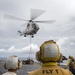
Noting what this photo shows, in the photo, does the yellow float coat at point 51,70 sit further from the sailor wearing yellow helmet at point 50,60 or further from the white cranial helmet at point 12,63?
the white cranial helmet at point 12,63

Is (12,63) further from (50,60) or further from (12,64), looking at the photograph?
(50,60)

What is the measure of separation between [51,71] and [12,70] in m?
1.65

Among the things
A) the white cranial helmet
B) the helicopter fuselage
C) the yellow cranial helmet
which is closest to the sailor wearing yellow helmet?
the yellow cranial helmet

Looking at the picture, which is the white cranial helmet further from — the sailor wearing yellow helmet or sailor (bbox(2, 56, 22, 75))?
the sailor wearing yellow helmet

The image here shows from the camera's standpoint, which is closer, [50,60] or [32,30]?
[50,60]

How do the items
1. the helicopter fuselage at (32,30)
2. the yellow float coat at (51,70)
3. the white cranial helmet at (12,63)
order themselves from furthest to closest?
1. the helicopter fuselage at (32,30)
2. the white cranial helmet at (12,63)
3. the yellow float coat at (51,70)

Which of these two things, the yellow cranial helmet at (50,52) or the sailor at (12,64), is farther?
the sailor at (12,64)

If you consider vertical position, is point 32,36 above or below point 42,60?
above

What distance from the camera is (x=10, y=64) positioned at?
6.20 metres

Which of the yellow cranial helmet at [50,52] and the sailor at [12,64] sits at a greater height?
the yellow cranial helmet at [50,52]

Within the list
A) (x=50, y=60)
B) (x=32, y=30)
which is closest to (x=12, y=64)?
(x=50, y=60)

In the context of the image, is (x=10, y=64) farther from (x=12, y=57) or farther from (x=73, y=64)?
(x=73, y=64)

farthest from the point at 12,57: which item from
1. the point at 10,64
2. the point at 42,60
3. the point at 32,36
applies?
the point at 32,36

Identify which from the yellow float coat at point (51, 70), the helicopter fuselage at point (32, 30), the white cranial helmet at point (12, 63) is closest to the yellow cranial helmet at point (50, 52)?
the yellow float coat at point (51, 70)
